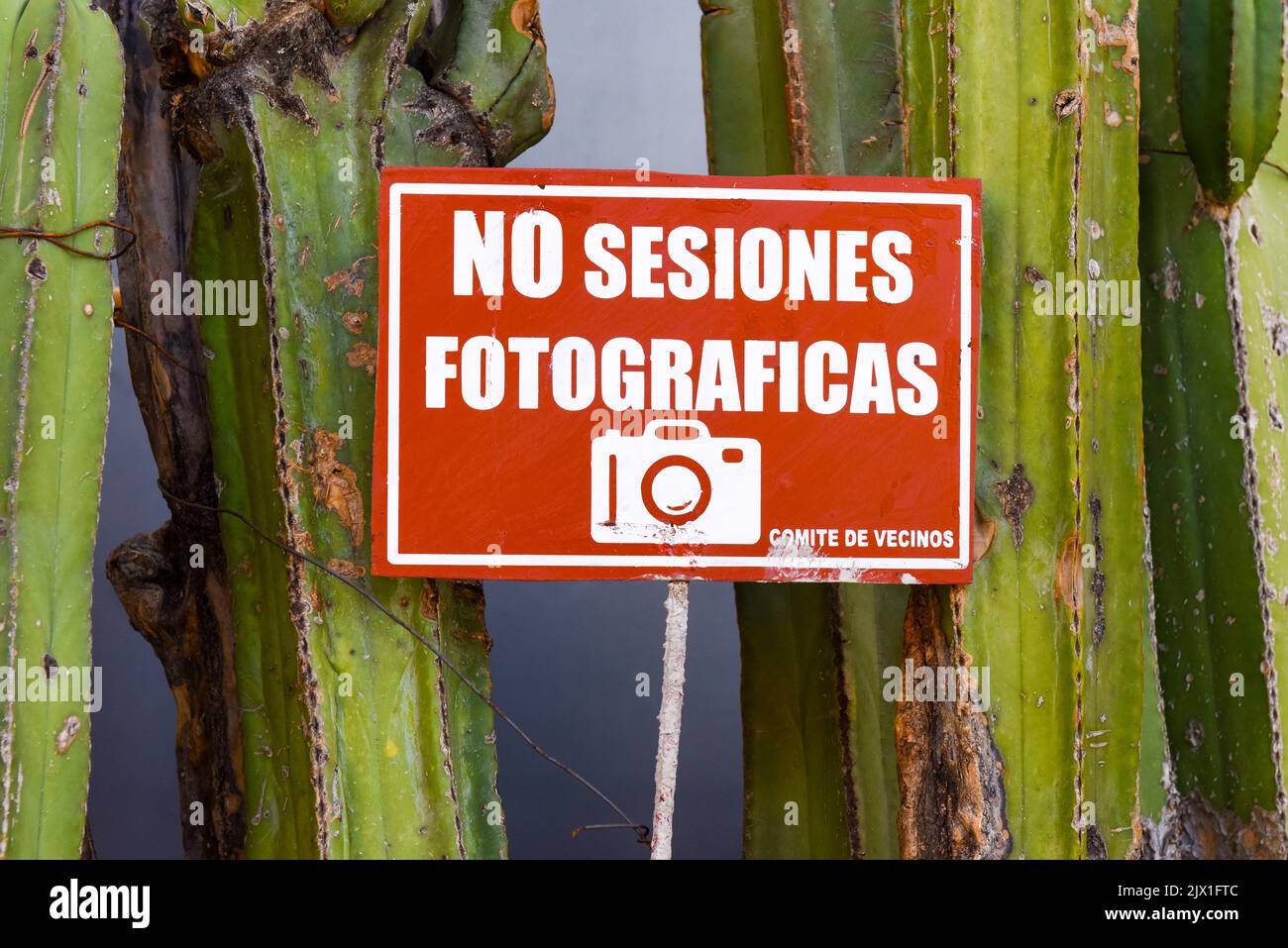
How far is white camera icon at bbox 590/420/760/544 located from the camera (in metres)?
0.99

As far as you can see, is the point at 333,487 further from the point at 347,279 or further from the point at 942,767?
the point at 942,767

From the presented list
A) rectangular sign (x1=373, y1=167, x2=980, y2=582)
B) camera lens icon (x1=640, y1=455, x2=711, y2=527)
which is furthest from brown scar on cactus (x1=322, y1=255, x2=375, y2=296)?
camera lens icon (x1=640, y1=455, x2=711, y2=527)

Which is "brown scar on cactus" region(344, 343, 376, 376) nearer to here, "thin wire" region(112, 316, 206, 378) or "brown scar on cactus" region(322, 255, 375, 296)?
"brown scar on cactus" region(322, 255, 375, 296)

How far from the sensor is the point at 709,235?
39.6 inches

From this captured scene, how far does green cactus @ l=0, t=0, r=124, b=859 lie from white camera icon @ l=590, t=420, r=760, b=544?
1.79ft

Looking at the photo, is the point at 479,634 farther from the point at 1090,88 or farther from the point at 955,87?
the point at 1090,88

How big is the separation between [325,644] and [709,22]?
35.5 inches

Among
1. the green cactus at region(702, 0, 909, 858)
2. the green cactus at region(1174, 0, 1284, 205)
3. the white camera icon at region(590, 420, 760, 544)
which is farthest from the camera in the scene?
the green cactus at region(702, 0, 909, 858)

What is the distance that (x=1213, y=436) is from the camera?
124cm

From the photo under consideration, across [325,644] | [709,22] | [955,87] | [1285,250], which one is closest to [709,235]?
[955,87]

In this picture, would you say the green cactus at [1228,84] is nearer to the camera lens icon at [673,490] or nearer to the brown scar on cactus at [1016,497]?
the brown scar on cactus at [1016,497]

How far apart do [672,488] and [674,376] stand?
0.11 m

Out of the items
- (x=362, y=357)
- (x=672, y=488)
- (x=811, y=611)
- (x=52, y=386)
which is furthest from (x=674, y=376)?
(x=52, y=386)

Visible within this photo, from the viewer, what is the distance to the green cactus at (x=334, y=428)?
3.48ft
